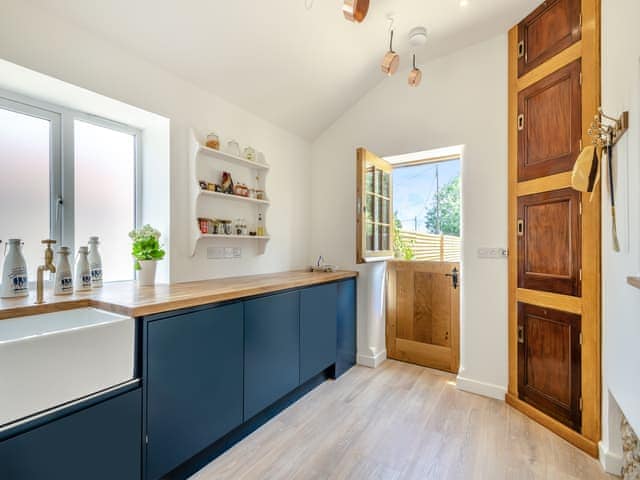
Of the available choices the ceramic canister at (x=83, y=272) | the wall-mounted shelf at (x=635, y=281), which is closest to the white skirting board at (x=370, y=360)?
the wall-mounted shelf at (x=635, y=281)

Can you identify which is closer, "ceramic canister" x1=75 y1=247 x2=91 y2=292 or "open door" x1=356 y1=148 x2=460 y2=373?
"ceramic canister" x1=75 y1=247 x2=91 y2=292

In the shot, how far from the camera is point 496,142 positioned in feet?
8.09

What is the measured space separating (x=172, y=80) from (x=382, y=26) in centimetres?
156

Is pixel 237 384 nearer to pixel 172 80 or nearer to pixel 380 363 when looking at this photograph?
pixel 380 363

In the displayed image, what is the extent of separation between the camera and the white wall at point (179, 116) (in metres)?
1.52

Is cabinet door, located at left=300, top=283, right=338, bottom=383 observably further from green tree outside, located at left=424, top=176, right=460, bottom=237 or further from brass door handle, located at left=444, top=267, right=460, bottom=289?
green tree outside, located at left=424, top=176, right=460, bottom=237

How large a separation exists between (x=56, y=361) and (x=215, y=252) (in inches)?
53.4

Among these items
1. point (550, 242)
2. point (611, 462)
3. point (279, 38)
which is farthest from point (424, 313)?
point (279, 38)

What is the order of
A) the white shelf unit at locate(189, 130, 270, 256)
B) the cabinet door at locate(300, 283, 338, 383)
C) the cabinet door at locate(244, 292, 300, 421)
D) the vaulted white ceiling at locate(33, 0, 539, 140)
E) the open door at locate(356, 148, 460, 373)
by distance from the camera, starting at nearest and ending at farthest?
1. the vaulted white ceiling at locate(33, 0, 539, 140)
2. the cabinet door at locate(244, 292, 300, 421)
3. the white shelf unit at locate(189, 130, 270, 256)
4. the cabinet door at locate(300, 283, 338, 383)
5. the open door at locate(356, 148, 460, 373)

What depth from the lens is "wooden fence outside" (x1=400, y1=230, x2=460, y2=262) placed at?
3039mm

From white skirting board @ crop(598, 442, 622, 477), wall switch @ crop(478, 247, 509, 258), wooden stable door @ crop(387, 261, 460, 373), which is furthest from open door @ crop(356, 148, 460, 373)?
white skirting board @ crop(598, 442, 622, 477)

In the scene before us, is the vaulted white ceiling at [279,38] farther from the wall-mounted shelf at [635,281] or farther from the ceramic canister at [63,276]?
the wall-mounted shelf at [635,281]

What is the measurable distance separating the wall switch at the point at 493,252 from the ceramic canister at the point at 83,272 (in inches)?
106

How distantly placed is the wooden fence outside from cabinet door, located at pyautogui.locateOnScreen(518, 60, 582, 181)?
917mm
